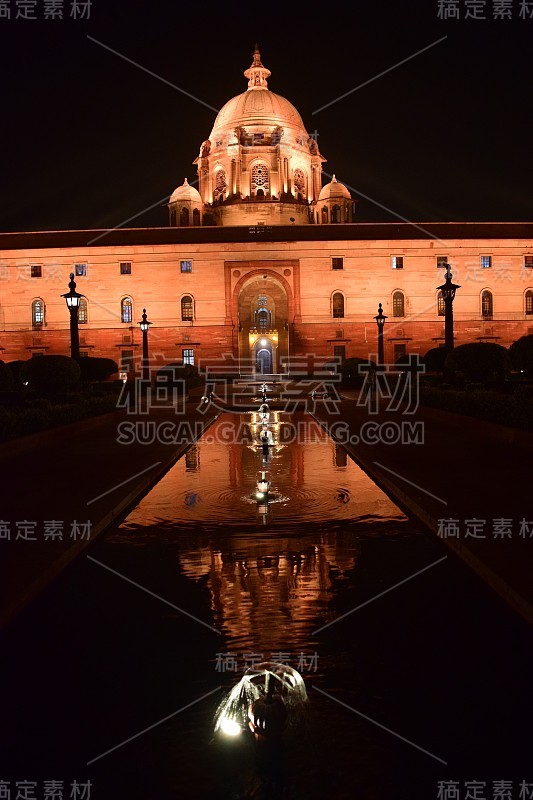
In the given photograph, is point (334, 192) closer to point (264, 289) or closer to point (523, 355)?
point (264, 289)

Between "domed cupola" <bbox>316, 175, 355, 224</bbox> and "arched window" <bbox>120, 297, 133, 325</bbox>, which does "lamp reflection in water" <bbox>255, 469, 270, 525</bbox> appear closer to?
"arched window" <bbox>120, 297, 133, 325</bbox>

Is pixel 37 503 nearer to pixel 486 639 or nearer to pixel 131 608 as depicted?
pixel 131 608

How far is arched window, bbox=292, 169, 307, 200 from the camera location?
62506 millimetres

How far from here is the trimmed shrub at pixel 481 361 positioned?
2105 centimetres

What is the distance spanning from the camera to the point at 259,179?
6122 cm

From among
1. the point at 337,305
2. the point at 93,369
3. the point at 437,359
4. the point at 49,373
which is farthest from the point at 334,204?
the point at 49,373

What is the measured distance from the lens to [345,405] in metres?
25.2

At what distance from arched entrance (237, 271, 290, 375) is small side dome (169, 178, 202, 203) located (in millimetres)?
10601

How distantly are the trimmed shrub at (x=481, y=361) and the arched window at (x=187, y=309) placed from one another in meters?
35.6

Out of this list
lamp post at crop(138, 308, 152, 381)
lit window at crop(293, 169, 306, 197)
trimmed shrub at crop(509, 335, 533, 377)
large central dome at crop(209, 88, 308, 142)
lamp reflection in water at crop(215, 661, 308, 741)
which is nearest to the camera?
lamp reflection in water at crop(215, 661, 308, 741)

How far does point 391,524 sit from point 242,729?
4.20 metres

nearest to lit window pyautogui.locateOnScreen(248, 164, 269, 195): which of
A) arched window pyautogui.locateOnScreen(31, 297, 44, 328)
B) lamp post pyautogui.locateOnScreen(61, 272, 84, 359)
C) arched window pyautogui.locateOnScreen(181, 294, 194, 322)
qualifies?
arched window pyautogui.locateOnScreen(181, 294, 194, 322)

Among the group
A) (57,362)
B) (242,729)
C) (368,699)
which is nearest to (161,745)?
(242,729)

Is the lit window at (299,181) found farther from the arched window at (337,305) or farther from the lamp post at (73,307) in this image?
the lamp post at (73,307)
